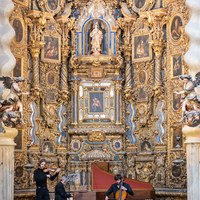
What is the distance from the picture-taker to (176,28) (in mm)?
25500

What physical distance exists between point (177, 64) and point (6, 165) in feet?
25.5

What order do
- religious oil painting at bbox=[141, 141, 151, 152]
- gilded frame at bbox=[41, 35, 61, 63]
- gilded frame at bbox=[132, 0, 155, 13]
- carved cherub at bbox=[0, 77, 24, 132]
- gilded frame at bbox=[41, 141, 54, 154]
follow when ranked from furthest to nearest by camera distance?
gilded frame at bbox=[41, 35, 61, 63] < gilded frame at bbox=[132, 0, 155, 13] < religious oil painting at bbox=[141, 141, 151, 152] < gilded frame at bbox=[41, 141, 54, 154] < carved cherub at bbox=[0, 77, 24, 132]

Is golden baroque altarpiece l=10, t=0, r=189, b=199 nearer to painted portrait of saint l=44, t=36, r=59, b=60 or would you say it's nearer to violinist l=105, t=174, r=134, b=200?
painted portrait of saint l=44, t=36, r=59, b=60

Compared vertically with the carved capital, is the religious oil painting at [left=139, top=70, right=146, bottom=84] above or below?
below

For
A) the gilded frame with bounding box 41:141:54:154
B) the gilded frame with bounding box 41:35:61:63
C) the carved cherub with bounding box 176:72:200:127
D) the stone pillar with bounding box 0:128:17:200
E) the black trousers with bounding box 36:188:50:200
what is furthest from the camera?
the gilded frame with bounding box 41:35:61:63

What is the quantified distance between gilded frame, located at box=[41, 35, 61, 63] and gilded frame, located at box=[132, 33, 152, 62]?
9.92 ft

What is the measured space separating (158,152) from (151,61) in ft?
11.9

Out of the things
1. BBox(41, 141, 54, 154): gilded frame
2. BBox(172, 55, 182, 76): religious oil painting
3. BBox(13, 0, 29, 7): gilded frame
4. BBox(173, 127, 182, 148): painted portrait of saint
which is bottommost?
BBox(41, 141, 54, 154): gilded frame

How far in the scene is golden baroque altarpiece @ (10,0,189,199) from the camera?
25562mm

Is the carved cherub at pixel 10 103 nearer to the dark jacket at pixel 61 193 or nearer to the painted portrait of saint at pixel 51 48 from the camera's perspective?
the dark jacket at pixel 61 193

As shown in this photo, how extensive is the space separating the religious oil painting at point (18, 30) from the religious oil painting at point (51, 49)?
130 cm

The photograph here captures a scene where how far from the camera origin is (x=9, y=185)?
22.0 meters

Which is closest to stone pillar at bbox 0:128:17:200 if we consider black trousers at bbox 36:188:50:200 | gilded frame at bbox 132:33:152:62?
black trousers at bbox 36:188:50:200

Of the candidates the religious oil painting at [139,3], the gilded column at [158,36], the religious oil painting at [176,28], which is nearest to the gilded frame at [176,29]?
the religious oil painting at [176,28]
